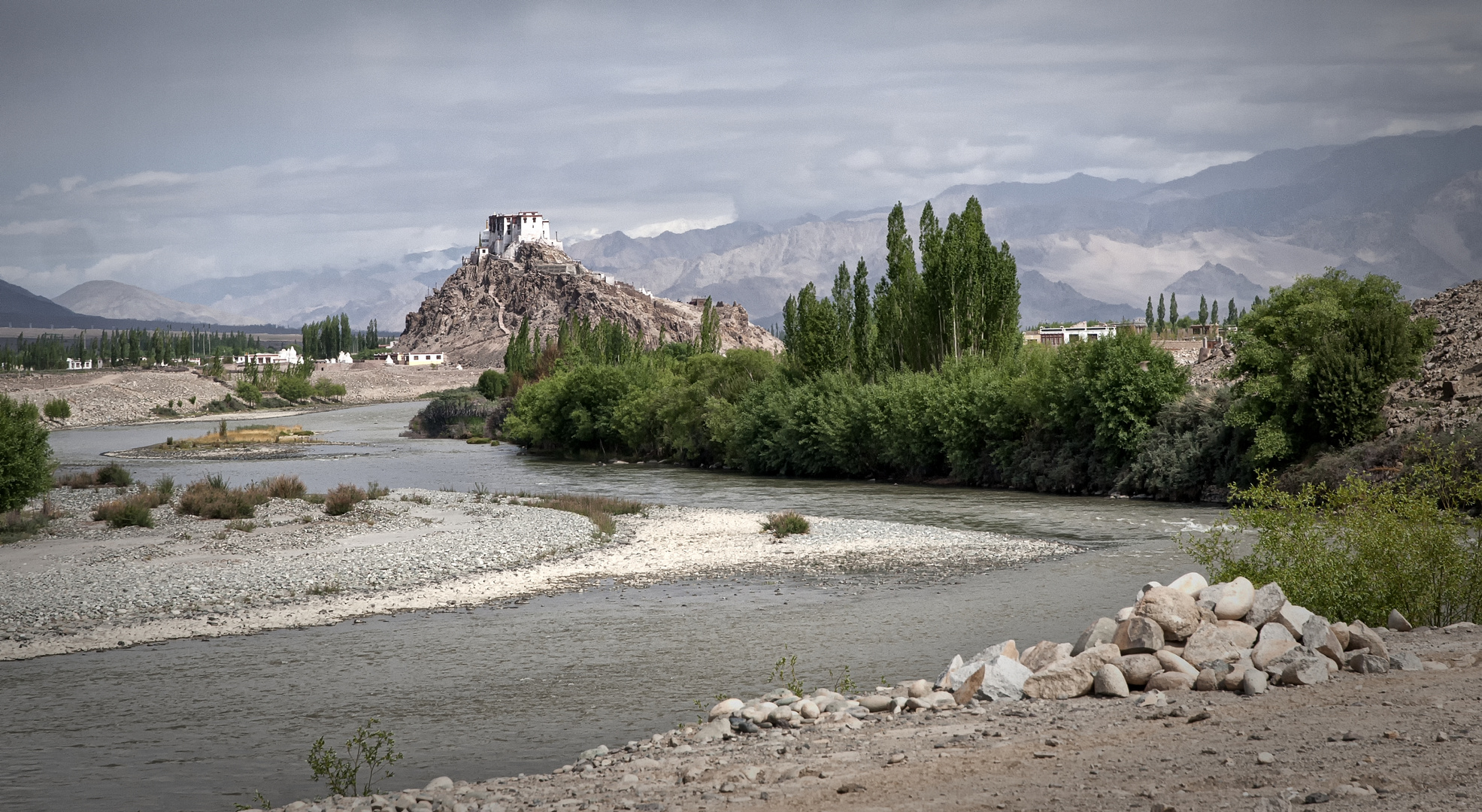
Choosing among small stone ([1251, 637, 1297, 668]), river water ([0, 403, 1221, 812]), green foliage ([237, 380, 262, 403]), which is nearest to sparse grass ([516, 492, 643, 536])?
river water ([0, 403, 1221, 812])

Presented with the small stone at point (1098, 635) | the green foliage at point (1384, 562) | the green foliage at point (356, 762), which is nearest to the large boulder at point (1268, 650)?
the small stone at point (1098, 635)

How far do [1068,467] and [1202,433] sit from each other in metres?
5.48

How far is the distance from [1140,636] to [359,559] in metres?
18.5

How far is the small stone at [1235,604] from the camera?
12.9 m

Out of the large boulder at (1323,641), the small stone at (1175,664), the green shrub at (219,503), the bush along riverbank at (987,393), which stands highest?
the bush along riverbank at (987,393)

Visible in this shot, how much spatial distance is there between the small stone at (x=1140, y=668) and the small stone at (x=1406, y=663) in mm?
2299

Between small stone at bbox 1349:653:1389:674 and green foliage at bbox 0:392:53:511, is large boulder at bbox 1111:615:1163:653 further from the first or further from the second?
green foliage at bbox 0:392:53:511

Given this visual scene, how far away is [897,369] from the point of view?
58031mm

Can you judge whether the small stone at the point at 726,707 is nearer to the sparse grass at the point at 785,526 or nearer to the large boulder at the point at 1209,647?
the large boulder at the point at 1209,647

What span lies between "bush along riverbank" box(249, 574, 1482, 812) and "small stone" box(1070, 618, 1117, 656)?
0.03 meters

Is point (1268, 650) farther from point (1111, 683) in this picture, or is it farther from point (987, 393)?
point (987, 393)

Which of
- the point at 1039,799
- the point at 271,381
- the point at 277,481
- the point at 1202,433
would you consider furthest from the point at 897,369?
the point at 271,381

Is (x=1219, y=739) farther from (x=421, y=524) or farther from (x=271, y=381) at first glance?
(x=271, y=381)

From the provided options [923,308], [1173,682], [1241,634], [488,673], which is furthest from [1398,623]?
[923,308]
